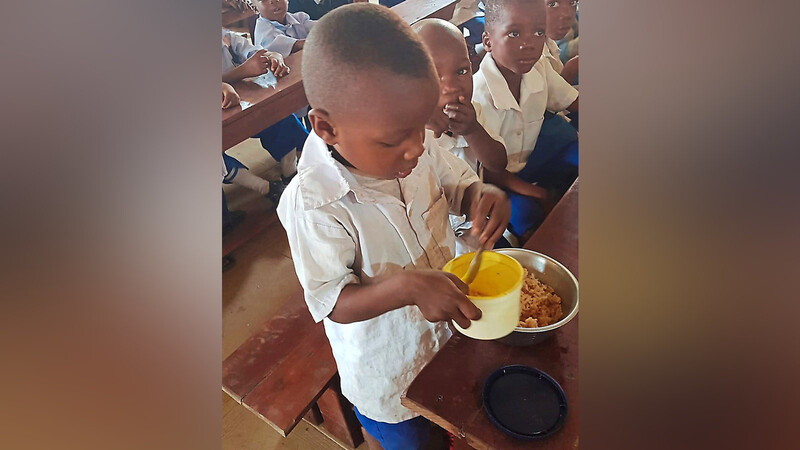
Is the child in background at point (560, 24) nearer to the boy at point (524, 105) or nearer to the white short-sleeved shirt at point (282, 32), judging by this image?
the boy at point (524, 105)

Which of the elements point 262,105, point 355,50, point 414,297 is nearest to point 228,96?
point 262,105

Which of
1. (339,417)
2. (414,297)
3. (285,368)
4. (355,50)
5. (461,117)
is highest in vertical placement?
(355,50)

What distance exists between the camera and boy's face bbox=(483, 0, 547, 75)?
0.50 m

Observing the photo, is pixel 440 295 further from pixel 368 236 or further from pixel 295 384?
pixel 295 384

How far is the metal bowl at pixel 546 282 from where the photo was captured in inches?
22.2

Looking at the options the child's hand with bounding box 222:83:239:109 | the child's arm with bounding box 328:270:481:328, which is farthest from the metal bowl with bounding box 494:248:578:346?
the child's hand with bounding box 222:83:239:109

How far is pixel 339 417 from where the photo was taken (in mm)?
856

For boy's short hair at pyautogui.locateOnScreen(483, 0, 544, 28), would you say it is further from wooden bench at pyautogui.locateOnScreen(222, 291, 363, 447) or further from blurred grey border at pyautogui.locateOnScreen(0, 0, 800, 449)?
wooden bench at pyautogui.locateOnScreen(222, 291, 363, 447)

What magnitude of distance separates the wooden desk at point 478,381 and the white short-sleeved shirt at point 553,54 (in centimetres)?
16

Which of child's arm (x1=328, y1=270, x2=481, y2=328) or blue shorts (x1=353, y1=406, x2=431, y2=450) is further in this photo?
blue shorts (x1=353, y1=406, x2=431, y2=450)

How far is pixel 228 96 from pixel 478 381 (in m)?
0.41
